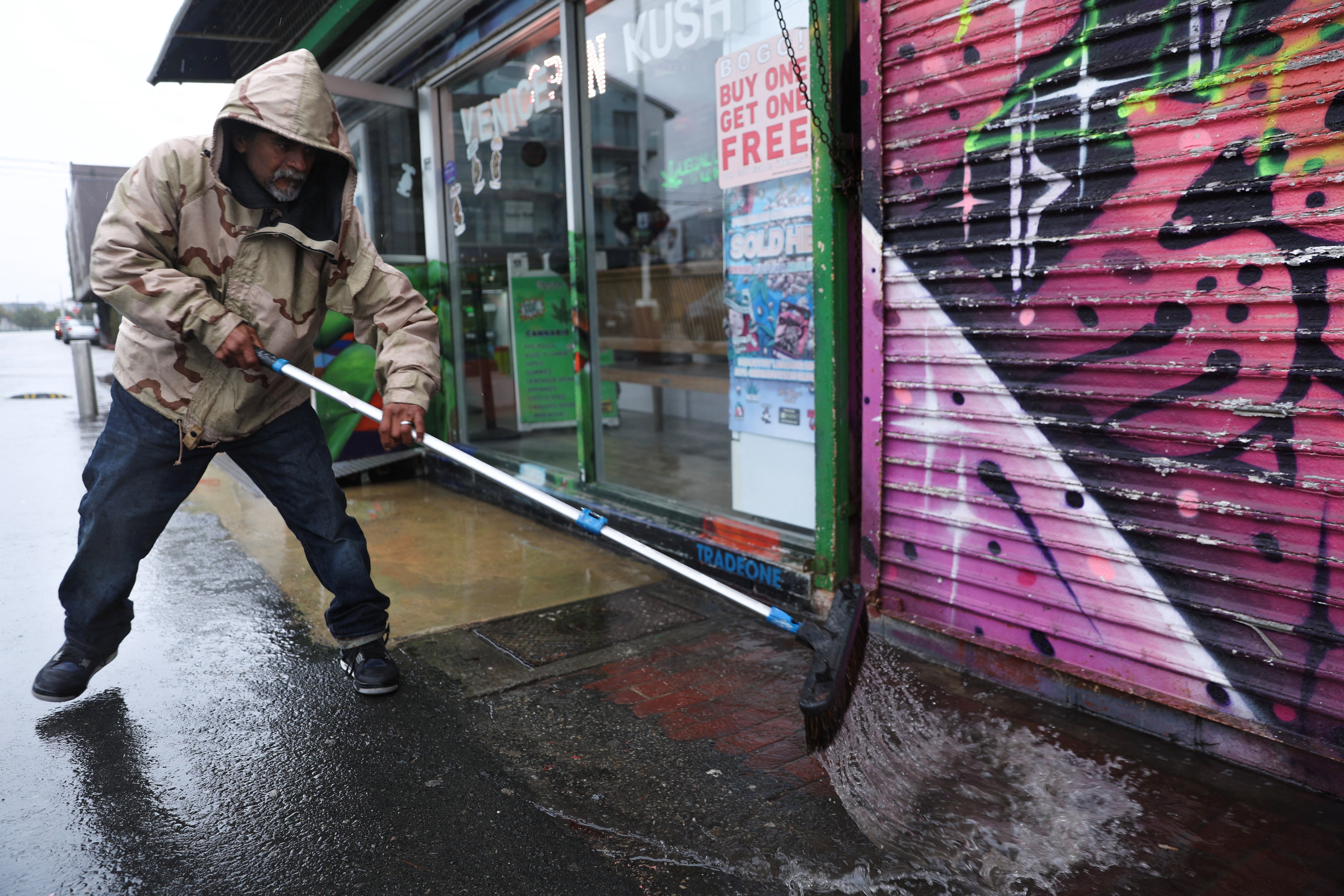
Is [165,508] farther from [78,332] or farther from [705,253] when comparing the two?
[78,332]

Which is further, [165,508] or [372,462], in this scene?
[372,462]

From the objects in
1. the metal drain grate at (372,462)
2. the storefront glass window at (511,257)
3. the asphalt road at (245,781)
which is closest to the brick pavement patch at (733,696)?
the asphalt road at (245,781)

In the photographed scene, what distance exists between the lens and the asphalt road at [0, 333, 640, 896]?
238 cm

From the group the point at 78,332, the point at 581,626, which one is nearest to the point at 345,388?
the point at 581,626

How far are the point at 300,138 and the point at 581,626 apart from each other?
2.31m

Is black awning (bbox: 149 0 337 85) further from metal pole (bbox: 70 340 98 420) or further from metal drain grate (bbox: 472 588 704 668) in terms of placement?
metal drain grate (bbox: 472 588 704 668)

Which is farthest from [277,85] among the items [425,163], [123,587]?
[425,163]

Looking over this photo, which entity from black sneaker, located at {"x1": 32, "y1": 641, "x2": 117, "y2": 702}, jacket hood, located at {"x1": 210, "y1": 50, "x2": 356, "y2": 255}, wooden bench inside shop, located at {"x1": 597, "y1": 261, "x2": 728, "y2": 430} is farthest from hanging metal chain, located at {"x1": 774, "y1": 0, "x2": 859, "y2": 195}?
black sneaker, located at {"x1": 32, "y1": 641, "x2": 117, "y2": 702}

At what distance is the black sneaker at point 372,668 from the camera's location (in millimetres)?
3439

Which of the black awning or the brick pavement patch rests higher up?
the black awning

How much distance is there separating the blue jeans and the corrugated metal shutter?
7.08ft

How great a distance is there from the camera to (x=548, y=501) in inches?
131

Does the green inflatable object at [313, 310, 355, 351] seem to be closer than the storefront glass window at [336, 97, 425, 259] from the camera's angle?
Yes

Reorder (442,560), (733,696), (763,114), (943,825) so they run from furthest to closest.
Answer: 1. (442,560)
2. (763,114)
3. (733,696)
4. (943,825)
